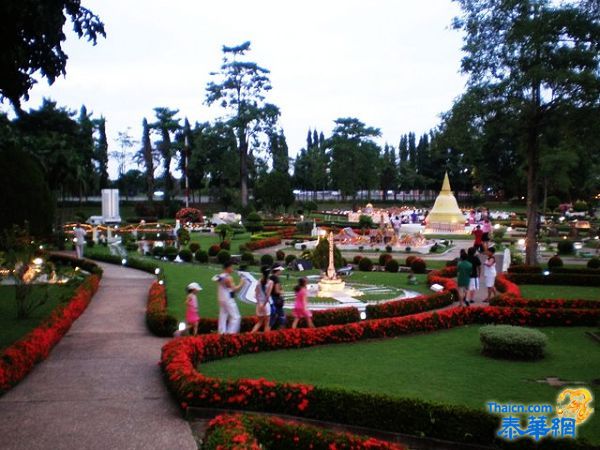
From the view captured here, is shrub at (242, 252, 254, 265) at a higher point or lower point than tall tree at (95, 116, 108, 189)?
lower

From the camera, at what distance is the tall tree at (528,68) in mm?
22625

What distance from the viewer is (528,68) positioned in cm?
2406

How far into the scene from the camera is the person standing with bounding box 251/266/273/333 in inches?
505

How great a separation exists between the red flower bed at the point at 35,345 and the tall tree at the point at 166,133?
53.1 m

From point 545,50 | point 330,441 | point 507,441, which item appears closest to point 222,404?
point 330,441

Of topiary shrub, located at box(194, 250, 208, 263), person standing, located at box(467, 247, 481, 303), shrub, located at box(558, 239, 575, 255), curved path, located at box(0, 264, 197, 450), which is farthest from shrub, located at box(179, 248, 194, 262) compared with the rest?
shrub, located at box(558, 239, 575, 255)

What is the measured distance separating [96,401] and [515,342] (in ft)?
25.1

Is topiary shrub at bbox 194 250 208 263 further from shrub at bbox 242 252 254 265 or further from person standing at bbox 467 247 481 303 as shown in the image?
person standing at bbox 467 247 481 303

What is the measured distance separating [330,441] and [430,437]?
158cm

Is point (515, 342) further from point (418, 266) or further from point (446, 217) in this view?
point (446, 217)

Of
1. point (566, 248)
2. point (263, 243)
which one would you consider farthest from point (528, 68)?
point (263, 243)

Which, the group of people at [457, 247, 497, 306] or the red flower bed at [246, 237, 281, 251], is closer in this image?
the group of people at [457, 247, 497, 306]

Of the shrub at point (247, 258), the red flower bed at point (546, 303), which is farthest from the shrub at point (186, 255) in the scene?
the red flower bed at point (546, 303)

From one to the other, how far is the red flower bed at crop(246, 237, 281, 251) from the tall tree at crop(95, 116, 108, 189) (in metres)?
36.9
